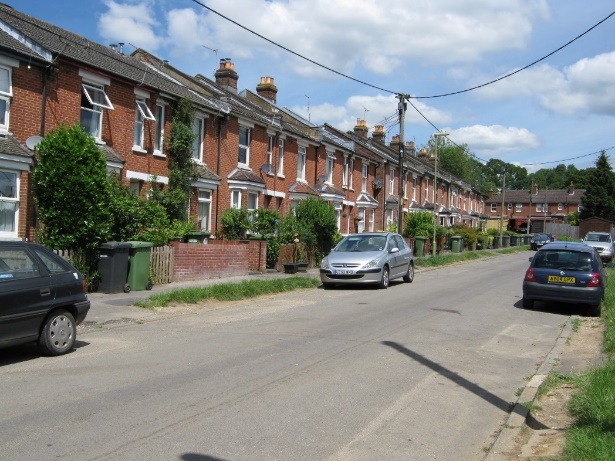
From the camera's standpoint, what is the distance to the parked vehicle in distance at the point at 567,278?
47.1 ft

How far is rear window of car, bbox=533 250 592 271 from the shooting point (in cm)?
1477

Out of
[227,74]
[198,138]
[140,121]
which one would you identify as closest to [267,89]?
[227,74]

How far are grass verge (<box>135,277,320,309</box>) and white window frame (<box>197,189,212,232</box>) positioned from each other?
21.5 feet

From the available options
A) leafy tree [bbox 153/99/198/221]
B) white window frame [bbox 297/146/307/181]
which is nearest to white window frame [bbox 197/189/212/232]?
leafy tree [bbox 153/99/198/221]

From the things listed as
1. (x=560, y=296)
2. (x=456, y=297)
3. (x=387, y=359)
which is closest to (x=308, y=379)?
(x=387, y=359)

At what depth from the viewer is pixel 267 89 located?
37531mm

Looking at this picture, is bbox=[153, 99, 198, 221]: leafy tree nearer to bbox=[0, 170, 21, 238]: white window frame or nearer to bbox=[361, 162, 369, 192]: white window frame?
bbox=[0, 170, 21, 238]: white window frame

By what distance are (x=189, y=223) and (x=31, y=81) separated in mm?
6249

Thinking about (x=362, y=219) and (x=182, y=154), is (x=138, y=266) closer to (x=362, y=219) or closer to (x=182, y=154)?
(x=182, y=154)

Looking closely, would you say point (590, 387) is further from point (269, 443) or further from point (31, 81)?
point (31, 81)

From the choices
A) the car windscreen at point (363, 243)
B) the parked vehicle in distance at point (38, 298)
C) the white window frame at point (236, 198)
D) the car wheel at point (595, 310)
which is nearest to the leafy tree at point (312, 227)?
the white window frame at point (236, 198)

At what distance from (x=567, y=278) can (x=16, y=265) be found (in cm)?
1167

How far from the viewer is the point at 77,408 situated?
6137mm

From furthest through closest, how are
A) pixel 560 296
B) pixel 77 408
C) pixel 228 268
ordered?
pixel 228 268 → pixel 560 296 → pixel 77 408
